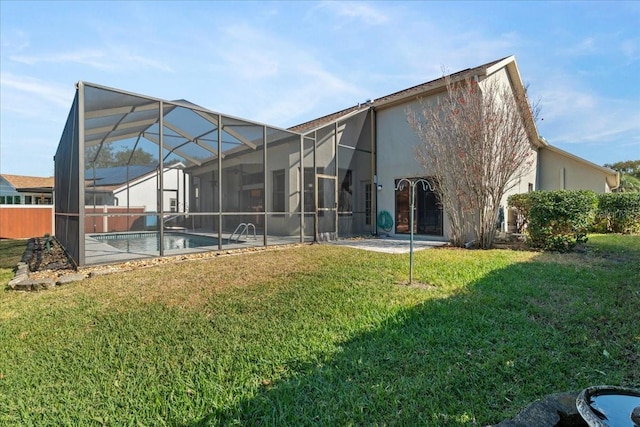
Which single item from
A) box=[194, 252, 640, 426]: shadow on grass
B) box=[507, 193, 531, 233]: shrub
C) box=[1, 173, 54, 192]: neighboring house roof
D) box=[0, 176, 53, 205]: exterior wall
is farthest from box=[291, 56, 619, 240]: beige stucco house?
box=[1, 173, 54, 192]: neighboring house roof

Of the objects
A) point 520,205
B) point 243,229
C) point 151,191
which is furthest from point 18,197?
point 520,205

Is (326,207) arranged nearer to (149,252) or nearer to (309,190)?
(309,190)

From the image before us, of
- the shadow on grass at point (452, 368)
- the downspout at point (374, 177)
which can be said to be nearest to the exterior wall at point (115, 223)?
the downspout at point (374, 177)

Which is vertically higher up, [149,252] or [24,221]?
[24,221]

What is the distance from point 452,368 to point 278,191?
8543 mm

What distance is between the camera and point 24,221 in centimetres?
1630

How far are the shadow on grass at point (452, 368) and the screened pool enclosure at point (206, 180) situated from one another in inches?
242

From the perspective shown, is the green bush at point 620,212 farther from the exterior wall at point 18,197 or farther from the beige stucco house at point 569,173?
the exterior wall at point 18,197

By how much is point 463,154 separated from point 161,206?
26.9ft

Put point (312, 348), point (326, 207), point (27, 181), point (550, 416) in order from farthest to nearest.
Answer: point (27, 181)
point (326, 207)
point (312, 348)
point (550, 416)

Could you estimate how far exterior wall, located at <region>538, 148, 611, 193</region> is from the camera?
14.6 meters

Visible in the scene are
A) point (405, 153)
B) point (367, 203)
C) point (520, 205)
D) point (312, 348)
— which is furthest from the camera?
point (367, 203)

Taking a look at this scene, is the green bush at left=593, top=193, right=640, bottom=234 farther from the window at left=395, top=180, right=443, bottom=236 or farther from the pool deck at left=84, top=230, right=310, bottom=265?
the pool deck at left=84, top=230, right=310, bottom=265

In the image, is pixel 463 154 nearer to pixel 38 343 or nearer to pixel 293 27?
pixel 293 27
